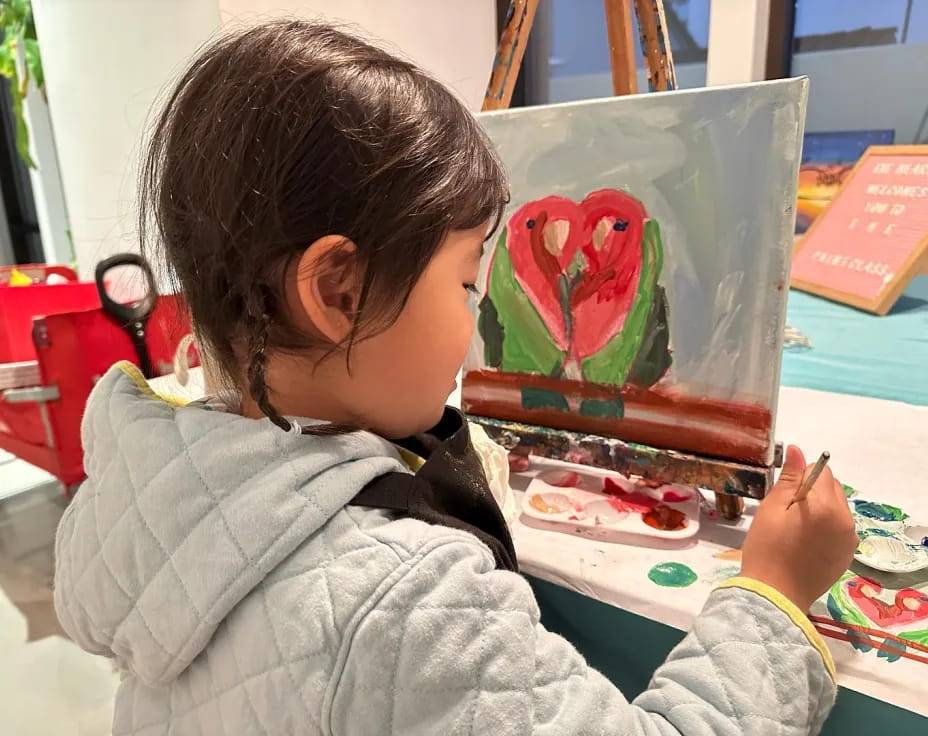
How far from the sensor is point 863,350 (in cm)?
125

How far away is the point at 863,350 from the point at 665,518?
2.62 feet

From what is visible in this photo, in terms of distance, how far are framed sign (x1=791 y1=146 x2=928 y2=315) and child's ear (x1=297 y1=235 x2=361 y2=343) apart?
1.33 metres

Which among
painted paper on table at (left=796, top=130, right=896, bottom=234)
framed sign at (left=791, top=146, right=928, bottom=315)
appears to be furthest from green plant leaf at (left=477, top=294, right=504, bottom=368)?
painted paper on table at (left=796, top=130, right=896, bottom=234)

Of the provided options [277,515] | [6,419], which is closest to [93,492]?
[277,515]

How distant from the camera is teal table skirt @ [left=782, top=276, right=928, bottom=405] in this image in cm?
108

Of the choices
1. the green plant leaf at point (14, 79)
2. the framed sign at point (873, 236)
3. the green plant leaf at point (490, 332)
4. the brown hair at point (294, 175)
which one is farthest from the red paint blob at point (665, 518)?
the green plant leaf at point (14, 79)

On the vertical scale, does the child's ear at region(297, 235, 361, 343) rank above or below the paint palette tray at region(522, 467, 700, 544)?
above

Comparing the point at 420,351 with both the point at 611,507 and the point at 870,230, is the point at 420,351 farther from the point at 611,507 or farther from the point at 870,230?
the point at 870,230

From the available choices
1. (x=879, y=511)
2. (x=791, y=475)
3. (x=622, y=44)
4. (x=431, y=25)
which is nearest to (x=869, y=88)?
(x=431, y=25)

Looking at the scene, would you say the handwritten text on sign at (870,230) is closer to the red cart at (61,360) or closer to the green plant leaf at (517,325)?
the green plant leaf at (517,325)

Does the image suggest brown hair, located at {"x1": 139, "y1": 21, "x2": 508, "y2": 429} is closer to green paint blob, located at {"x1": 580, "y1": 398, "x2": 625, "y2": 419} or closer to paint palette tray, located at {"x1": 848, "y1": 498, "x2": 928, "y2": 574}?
green paint blob, located at {"x1": 580, "y1": 398, "x2": 625, "y2": 419}

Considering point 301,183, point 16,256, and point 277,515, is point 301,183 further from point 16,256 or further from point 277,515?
point 16,256

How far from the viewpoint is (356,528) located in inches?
15.4

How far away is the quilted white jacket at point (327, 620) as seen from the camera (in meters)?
0.36
